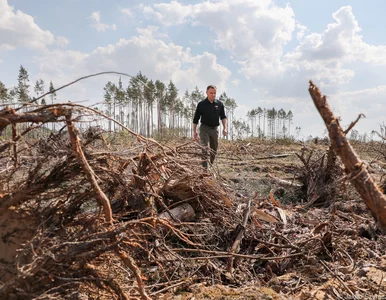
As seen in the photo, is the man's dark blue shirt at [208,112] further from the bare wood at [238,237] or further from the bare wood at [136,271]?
the bare wood at [136,271]

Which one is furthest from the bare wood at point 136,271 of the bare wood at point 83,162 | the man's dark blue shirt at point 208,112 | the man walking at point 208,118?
the man's dark blue shirt at point 208,112

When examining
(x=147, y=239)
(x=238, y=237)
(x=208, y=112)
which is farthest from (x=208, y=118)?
(x=147, y=239)

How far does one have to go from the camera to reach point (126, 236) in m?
2.06

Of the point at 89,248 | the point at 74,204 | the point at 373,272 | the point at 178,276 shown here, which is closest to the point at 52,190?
the point at 74,204

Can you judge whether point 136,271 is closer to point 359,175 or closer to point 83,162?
point 83,162

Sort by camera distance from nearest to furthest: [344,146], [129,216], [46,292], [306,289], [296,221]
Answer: [46,292], [344,146], [306,289], [129,216], [296,221]

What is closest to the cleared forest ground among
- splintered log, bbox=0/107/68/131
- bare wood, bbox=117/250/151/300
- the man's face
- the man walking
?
bare wood, bbox=117/250/151/300

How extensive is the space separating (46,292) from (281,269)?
2315 millimetres

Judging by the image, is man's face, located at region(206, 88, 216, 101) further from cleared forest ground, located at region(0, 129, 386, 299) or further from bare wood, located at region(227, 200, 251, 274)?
bare wood, located at region(227, 200, 251, 274)

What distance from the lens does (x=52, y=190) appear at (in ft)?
7.26

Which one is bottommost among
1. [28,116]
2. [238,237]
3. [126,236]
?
[238,237]

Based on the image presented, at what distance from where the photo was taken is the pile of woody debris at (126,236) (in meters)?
1.86

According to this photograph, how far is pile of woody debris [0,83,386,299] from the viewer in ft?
A: 6.10

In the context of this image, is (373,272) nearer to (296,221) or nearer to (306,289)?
(306,289)
